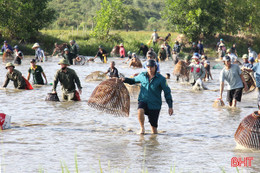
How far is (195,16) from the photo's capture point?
163ft

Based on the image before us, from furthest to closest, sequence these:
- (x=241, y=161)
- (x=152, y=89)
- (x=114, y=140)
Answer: (x=114, y=140)
(x=152, y=89)
(x=241, y=161)

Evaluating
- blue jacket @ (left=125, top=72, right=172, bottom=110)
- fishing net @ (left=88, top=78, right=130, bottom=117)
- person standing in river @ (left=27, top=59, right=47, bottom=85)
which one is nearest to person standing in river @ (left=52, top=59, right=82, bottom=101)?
fishing net @ (left=88, top=78, right=130, bottom=117)

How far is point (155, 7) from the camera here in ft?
441

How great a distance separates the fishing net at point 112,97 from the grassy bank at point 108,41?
27823 millimetres

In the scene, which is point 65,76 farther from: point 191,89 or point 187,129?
point 191,89

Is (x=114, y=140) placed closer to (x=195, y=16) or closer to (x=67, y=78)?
(x=67, y=78)

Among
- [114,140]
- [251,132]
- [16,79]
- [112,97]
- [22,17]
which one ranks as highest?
[22,17]

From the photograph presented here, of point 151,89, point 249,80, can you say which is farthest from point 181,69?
point 151,89

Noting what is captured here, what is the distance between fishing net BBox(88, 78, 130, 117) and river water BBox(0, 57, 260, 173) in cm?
54

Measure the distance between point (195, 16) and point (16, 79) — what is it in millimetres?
35265

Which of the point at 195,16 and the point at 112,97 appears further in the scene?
the point at 195,16

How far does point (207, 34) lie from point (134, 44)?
10.7 meters

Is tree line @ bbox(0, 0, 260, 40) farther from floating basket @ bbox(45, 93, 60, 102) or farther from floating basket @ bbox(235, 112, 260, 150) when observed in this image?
floating basket @ bbox(235, 112, 260, 150)

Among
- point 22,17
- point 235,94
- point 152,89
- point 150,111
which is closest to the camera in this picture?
point 152,89
